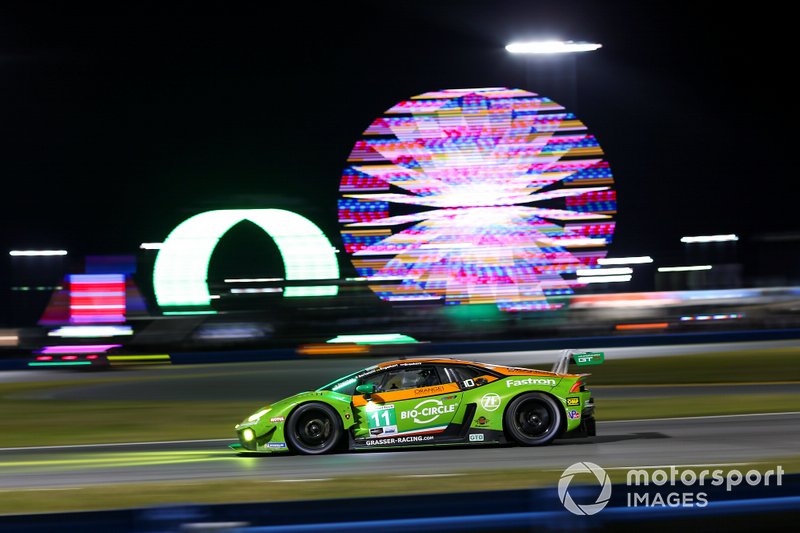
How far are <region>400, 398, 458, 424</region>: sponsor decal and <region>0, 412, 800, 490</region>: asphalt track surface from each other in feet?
1.24

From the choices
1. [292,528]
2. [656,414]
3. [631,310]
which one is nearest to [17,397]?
[656,414]

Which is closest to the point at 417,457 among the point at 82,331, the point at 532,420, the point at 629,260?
the point at 532,420

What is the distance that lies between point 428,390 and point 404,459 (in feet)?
2.51

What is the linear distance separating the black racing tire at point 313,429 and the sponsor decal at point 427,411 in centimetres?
73

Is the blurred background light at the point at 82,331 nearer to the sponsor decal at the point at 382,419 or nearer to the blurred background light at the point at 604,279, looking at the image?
the blurred background light at the point at 604,279

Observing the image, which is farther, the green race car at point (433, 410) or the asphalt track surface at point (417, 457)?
the green race car at point (433, 410)

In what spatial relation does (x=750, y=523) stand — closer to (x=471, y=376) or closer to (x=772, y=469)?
(x=772, y=469)

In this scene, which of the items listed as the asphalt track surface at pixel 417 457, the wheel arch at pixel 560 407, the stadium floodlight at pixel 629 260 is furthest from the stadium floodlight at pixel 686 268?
the wheel arch at pixel 560 407

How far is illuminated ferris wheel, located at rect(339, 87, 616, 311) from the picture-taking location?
167ft

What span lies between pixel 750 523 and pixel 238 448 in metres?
5.77

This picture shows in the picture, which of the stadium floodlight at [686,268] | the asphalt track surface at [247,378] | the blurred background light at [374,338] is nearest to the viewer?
the asphalt track surface at [247,378]

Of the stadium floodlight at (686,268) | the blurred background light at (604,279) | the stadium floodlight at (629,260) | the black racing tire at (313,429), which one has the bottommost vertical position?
the black racing tire at (313,429)

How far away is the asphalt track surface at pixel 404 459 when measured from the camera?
28.3ft

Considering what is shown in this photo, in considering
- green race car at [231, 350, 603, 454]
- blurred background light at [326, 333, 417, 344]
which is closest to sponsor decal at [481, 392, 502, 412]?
green race car at [231, 350, 603, 454]
